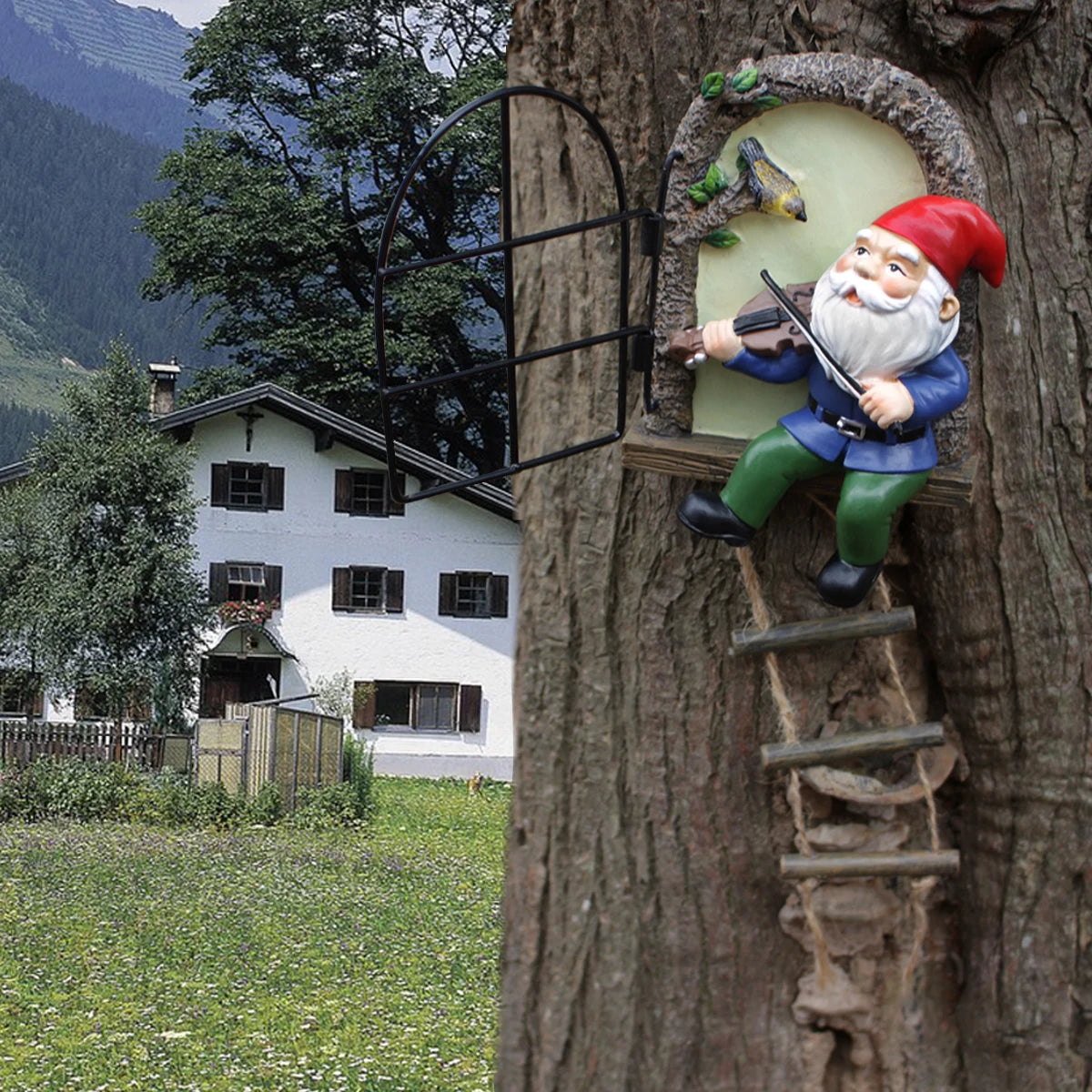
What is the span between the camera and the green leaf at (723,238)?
2494 mm

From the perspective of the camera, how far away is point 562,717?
8.81 ft

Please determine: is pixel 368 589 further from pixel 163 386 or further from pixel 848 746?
pixel 848 746

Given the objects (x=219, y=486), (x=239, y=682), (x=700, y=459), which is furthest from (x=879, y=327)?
(x=239, y=682)

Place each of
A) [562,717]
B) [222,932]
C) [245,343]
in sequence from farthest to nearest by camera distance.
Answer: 1. [245,343]
2. [222,932]
3. [562,717]

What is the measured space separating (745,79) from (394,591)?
1021 inches

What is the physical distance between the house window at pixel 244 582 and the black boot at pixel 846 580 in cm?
2545

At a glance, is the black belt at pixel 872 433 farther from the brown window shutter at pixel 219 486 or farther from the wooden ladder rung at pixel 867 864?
the brown window shutter at pixel 219 486

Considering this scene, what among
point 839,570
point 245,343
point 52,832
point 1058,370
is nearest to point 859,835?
point 839,570

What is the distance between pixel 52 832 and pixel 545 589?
56.7ft

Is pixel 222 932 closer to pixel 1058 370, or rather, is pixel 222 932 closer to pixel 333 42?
pixel 1058 370

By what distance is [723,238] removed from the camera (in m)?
2.50

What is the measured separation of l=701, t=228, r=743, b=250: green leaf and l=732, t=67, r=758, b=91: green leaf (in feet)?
0.71

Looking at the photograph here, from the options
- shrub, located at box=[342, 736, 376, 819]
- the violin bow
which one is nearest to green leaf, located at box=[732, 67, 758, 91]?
the violin bow

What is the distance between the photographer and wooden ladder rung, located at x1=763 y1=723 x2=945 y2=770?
2561 millimetres
